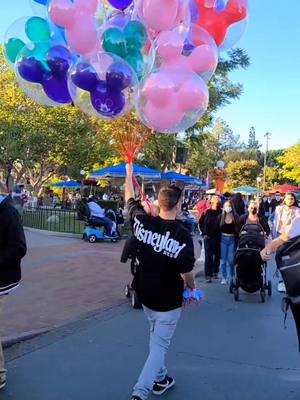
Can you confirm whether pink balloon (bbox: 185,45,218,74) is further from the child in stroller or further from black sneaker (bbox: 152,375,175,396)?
the child in stroller

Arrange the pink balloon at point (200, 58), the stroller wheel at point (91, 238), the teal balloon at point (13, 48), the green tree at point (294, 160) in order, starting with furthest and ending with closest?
the green tree at point (294, 160) < the stroller wheel at point (91, 238) < the teal balloon at point (13, 48) < the pink balloon at point (200, 58)

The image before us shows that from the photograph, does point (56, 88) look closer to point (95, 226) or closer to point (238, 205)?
point (238, 205)

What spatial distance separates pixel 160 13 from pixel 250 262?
14.2 ft

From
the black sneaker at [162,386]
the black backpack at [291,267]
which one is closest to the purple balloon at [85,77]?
the black backpack at [291,267]

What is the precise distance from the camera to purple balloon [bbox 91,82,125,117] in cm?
538

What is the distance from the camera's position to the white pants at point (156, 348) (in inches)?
153

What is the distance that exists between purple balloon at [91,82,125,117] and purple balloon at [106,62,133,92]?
6.0 inches

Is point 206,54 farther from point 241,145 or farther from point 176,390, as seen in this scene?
point 241,145

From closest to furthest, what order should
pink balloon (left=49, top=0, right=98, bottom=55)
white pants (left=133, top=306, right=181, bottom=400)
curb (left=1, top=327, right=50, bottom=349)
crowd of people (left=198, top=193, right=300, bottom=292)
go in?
white pants (left=133, top=306, right=181, bottom=400)
pink balloon (left=49, top=0, right=98, bottom=55)
curb (left=1, top=327, right=50, bottom=349)
crowd of people (left=198, top=193, right=300, bottom=292)

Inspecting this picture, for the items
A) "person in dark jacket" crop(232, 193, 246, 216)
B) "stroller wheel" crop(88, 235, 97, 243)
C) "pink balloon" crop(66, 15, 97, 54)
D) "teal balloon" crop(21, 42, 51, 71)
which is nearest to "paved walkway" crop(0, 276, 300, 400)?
"person in dark jacket" crop(232, 193, 246, 216)

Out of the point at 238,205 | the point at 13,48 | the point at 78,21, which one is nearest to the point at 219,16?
the point at 78,21

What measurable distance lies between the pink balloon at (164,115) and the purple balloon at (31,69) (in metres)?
1.35

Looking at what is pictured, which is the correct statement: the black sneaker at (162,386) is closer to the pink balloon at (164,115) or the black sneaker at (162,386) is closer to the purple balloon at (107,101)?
the pink balloon at (164,115)

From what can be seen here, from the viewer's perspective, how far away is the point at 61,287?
343 inches
